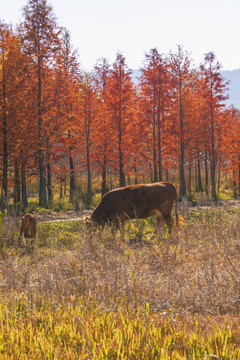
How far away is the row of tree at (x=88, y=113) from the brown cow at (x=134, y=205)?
25.9 ft

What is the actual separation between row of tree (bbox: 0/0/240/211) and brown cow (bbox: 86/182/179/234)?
7.90m

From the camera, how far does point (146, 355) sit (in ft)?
9.19

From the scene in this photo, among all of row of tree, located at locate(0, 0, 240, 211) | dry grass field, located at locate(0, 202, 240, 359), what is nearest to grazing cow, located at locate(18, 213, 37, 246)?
dry grass field, located at locate(0, 202, 240, 359)

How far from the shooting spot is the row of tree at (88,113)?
1598 centimetres

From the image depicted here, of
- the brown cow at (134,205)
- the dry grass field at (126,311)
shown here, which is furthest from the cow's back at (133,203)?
the dry grass field at (126,311)

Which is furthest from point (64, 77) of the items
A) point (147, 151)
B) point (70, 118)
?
point (147, 151)

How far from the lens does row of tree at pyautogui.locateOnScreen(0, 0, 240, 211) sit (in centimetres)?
1598

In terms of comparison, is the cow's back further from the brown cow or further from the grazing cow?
the grazing cow

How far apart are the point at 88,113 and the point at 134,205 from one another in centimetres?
1422

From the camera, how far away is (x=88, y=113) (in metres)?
21.7

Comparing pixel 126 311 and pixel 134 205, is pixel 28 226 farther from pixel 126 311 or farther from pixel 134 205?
pixel 126 311

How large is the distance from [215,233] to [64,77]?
14.6m

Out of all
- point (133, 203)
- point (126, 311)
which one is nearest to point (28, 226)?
point (133, 203)

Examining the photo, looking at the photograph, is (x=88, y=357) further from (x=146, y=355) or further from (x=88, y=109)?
(x=88, y=109)
